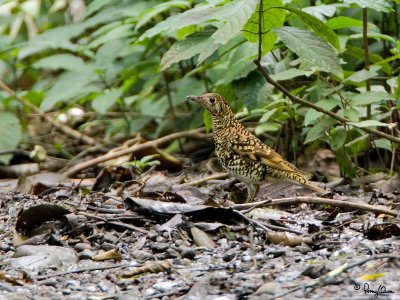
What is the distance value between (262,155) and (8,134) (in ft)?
9.93

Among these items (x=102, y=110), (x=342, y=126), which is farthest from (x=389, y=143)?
(x=102, y=110)

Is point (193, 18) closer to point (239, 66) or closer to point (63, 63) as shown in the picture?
point (239, 66)

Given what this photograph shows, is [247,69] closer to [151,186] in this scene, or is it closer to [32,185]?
[151,186]

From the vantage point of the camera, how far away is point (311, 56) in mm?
4938

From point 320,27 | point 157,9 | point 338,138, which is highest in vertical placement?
point 320,27

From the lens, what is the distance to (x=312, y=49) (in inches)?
196

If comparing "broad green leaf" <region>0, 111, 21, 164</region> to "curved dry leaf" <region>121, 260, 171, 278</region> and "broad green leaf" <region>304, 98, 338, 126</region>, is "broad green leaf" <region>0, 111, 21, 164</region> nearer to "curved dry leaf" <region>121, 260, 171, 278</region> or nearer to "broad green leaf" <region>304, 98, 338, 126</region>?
"broad green leaf" <region>304, 98, 338, 126</region>

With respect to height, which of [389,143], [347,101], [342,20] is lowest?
[389,143]

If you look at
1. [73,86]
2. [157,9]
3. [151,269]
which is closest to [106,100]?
[73,86]

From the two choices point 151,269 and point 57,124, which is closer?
point 151,269

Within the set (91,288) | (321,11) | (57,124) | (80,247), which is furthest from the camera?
(57,124)

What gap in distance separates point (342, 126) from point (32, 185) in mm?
2264

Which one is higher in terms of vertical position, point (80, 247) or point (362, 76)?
point (362, 76)

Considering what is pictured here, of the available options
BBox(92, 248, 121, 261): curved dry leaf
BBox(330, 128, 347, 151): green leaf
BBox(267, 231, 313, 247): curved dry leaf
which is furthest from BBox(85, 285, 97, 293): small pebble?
BBox(330, 128, 347, 151): green leaf
